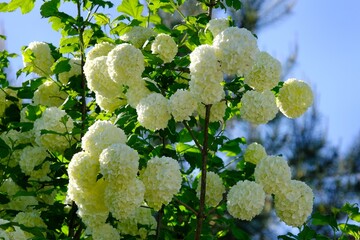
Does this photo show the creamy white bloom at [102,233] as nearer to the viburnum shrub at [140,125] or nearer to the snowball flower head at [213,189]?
the viburnum shrub at [140,125]

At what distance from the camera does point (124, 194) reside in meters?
1.83

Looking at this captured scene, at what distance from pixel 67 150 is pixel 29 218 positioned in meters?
0.29

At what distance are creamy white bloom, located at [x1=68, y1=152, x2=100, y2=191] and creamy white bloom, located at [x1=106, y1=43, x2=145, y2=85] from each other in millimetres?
286

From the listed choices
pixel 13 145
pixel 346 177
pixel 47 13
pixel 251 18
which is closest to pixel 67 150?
pixel 13 145

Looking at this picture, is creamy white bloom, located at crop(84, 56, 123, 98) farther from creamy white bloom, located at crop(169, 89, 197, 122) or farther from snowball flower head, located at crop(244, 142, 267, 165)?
snowball flower head, located at crop(244, 142, 267, 165)

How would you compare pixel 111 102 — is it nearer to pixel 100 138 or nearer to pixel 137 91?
pixel 137 91

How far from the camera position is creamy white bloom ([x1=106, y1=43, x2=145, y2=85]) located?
6.64 ft

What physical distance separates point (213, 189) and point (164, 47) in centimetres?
50

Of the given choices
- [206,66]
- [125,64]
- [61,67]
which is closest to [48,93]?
[61,67]

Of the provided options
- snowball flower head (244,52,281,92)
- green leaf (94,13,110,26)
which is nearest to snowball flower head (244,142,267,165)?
snowball flower head (244,52,281,92)

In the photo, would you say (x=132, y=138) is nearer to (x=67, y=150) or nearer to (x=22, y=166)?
(x=67, y=150)

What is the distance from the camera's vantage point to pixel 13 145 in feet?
8.70

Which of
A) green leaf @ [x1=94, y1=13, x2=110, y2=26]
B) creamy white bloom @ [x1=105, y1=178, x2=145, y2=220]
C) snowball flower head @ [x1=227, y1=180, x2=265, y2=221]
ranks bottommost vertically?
creamy white bloom @ [x1=105, y1=178, x2=145, y2=220]

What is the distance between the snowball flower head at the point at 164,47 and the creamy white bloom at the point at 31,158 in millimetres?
651
